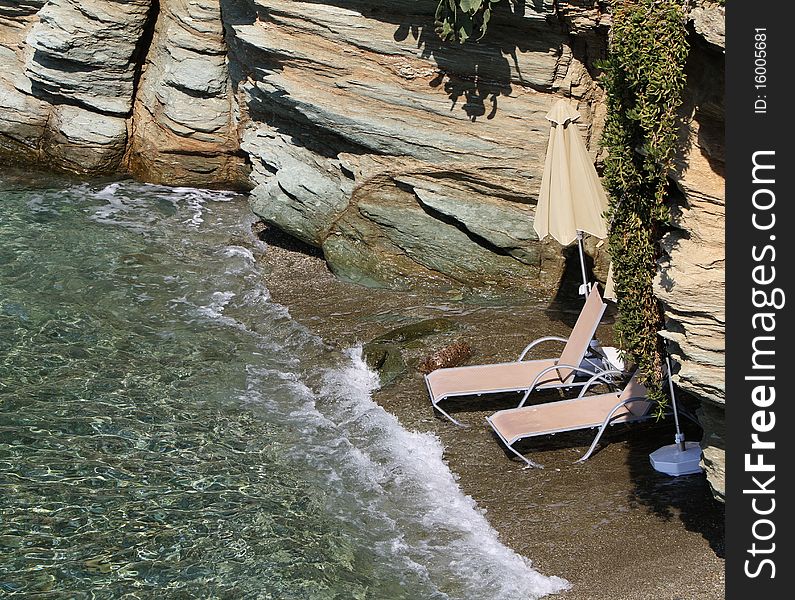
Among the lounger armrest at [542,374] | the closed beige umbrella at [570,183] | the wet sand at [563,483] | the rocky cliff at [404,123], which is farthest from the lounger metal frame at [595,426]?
the rocky cliff at [404,123]

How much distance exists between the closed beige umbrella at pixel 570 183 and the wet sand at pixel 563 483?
188 cm

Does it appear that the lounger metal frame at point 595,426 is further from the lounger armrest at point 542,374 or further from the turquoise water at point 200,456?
the turquoise water at point 200,456

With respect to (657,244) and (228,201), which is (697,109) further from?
(228,201)

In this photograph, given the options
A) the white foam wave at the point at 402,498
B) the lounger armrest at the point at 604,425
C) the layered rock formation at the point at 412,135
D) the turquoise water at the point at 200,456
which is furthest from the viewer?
the layered rock formation at the point at 412,135

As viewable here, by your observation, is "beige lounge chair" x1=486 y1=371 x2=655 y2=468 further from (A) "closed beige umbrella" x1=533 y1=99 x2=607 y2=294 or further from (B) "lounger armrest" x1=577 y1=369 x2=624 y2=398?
(A) "closed beige umbrella" x1=533 y1=99 x2=607 y2=294

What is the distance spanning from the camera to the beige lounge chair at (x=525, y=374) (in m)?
10.6

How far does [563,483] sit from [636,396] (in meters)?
1.21

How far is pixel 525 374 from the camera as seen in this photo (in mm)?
10891

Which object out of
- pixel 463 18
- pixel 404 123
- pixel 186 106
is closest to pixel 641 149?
pixel 463 18

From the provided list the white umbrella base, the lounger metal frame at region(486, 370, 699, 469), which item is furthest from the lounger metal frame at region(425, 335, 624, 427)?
the white umbrella base

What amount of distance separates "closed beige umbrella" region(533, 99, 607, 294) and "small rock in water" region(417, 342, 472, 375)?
1.89 meters

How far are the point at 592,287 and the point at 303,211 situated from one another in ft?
17.7

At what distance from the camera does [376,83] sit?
1417cm

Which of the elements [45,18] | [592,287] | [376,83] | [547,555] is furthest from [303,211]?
[547,555]
